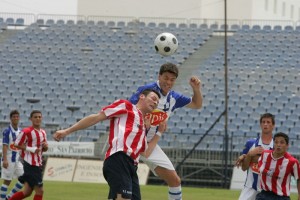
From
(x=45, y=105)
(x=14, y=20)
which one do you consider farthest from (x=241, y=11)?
(x=45, y=105)

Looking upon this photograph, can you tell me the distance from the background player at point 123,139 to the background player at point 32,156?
614 cm

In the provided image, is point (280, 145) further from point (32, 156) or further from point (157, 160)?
point (32, 156)

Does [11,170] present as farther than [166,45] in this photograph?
Yes

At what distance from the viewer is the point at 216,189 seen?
24.9 metres

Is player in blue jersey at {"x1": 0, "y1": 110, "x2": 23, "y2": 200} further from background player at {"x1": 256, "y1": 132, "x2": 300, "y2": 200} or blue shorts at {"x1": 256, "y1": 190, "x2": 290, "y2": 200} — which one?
background player at {"x1": 256, "y1": 132, "x2": 300, "y2": 200}

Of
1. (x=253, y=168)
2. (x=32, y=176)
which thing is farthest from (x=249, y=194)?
(x=32, y=176)

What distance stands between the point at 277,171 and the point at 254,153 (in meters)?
0.37

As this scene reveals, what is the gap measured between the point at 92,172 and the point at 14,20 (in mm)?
15303

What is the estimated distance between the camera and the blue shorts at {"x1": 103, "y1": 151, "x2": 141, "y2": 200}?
897 centimetres

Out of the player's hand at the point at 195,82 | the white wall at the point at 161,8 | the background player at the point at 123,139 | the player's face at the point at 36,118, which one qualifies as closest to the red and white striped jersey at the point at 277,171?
the player's hand at the point at 195,82

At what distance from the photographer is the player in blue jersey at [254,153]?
10789mm

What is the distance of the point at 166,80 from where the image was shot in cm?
1119

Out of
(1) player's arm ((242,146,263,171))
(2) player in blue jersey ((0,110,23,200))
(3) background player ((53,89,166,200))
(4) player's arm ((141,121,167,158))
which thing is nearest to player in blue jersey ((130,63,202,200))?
(4) player's arm ((141,121,167,158))

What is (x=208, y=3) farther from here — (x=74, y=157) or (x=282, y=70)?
(x=74, y=157)
